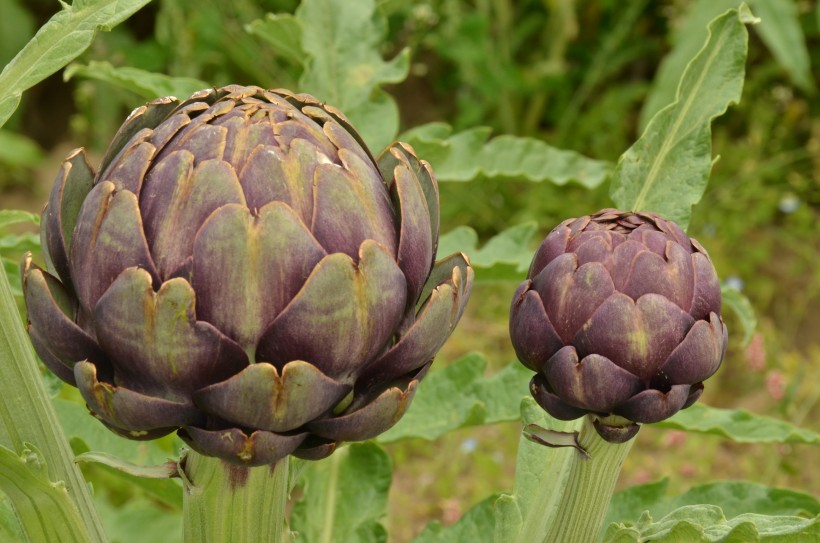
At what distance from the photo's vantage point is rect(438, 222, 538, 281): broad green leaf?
1.02 m

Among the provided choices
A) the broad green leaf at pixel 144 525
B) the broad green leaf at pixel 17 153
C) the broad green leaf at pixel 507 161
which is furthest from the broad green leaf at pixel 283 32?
the broad green leaf at pixel 17 153

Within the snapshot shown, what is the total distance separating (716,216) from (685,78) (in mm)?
2118

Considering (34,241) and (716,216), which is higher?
(34,241)

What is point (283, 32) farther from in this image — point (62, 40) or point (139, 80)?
point (62, 40)

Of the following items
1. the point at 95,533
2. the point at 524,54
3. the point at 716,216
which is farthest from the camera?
the point at 524,54

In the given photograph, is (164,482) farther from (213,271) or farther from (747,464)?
(747,464)

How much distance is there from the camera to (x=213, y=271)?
0.55 metres

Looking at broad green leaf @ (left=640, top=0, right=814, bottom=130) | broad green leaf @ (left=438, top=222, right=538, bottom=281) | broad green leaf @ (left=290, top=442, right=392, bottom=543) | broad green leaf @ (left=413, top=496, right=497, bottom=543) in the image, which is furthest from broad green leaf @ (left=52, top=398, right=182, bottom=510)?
broad green leaf @ (left=640, top=0, right=814, bottom=130)

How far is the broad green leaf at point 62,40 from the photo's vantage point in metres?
0.66

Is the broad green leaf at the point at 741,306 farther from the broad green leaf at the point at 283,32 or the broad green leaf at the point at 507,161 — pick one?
the broad green leaf at the point at 283,32

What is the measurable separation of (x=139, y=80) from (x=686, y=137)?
53 cm

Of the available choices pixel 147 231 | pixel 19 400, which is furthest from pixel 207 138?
pixel 19 400

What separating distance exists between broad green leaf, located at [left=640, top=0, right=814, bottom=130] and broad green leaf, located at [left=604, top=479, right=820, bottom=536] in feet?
6.58

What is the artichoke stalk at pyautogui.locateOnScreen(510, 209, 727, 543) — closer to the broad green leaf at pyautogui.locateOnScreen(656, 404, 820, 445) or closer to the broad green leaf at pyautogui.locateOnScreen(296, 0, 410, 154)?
the broad green leaf at pyautogui.locateOnScreen(656, 404, 820, 445)
